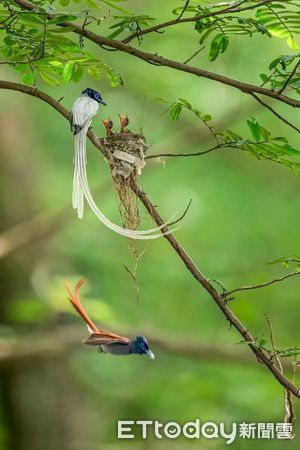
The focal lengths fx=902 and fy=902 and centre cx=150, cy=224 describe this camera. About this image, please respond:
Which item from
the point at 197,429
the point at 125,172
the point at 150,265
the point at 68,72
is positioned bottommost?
the point at 125,172

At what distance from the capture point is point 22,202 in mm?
5121

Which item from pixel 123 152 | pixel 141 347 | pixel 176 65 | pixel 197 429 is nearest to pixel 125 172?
pixel 123 152

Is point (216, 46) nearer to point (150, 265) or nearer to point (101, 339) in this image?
point (101, 339)

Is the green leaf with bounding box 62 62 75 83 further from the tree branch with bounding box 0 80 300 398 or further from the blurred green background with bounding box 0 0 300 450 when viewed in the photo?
the blurred green background with bounding box 0 0 300 450

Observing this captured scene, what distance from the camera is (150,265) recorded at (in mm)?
5727

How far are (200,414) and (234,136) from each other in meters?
3.26

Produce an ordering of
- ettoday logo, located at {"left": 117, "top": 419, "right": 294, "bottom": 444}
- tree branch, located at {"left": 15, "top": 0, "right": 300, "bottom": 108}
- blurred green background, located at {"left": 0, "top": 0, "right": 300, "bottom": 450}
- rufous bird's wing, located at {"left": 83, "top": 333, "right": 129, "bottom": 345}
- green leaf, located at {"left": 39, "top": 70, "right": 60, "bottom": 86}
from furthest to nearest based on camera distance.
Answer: blurred green background, located at {"left": 0, "top": 0, "right": 300, "bottom": 450}
ettoday logo, located at {"left": 117, "top": 419, "right": 294, "bottom": 444}
green leaf, located at {"left": 39, "top": 70, "right": 60, "bottom": 86}
rufous bird's wing, located at {"left": 83, "top": 333, "right": 129, "bottom": 345}
tree branch, located at {"left": 15, "top": 0, "right": 300, "bottom": 108}

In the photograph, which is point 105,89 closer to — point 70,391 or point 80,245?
point 80,245

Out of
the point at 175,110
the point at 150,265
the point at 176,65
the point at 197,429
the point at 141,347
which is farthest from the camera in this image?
the point at 150,265

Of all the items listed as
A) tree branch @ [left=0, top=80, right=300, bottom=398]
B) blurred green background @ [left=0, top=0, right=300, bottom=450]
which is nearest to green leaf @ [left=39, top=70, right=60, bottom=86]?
tree branch @ [left=0, top=80, right=300, bottom=398]

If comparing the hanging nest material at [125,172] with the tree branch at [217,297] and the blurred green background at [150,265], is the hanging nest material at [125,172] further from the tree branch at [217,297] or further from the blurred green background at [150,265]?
the blurred green background at [150,265]

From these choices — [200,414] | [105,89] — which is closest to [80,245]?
[105,89]

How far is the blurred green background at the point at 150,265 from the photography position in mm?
4434

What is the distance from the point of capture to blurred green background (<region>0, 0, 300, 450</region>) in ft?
14.5
